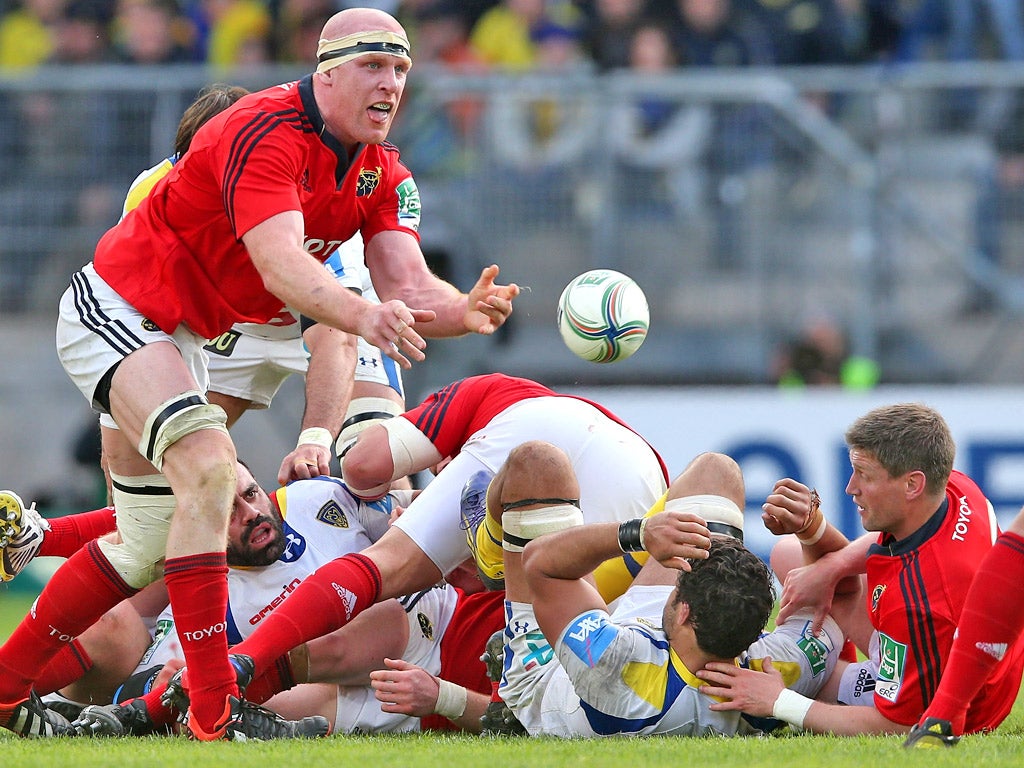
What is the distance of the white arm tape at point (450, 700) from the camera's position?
5.13 metres

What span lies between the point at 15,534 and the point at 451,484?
5.38ft

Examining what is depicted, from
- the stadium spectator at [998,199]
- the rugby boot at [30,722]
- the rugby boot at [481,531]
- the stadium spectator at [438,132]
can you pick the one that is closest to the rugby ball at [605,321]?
the rugby boot at [481,531]

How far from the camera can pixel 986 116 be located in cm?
1095

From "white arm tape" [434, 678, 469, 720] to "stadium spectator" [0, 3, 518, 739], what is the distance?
2.11 ft

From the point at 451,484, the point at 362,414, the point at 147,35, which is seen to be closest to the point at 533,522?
the point at 451,484

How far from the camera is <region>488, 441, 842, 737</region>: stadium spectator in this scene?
180 inches

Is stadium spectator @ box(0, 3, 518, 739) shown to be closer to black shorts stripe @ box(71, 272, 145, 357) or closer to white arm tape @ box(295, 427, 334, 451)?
black shorts stripe @ box(71, 272, 145, 357)

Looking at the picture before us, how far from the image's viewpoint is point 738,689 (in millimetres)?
4680

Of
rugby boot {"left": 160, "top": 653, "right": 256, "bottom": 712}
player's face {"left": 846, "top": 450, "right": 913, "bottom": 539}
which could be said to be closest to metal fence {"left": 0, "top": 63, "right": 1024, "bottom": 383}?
rugby boot {"left": 160, "top": 653, "right": 256, "bottom": 712}

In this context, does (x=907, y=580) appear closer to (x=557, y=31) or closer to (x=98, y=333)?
(x=98, y=333)

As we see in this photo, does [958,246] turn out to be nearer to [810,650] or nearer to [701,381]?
[701,381]

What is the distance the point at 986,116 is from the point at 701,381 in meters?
2.75

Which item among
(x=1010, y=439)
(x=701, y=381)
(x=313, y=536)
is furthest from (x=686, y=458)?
(x=313, y=536)

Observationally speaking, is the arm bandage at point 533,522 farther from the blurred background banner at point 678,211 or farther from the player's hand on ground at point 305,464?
the blurred background banner at point 678,211
